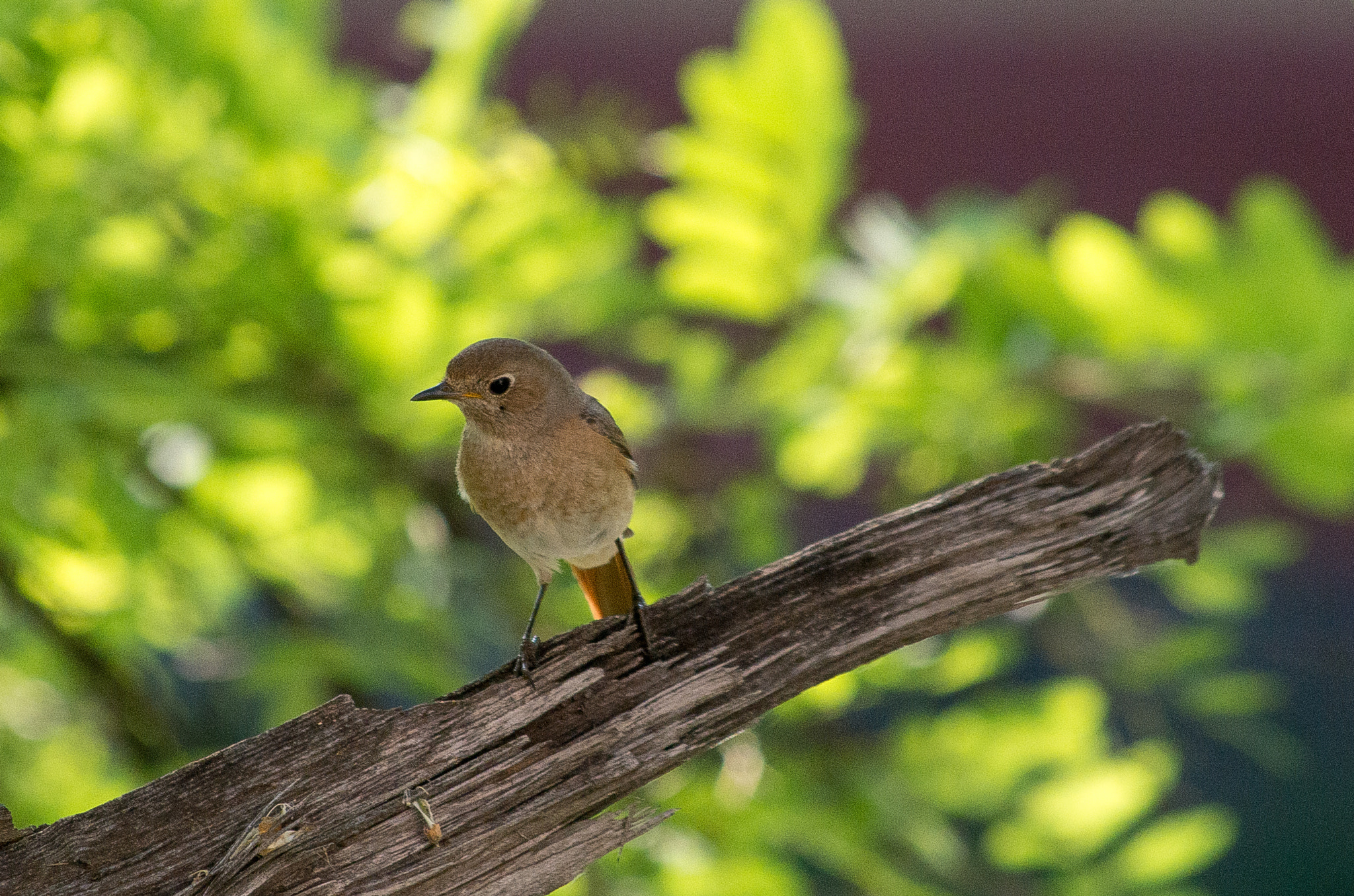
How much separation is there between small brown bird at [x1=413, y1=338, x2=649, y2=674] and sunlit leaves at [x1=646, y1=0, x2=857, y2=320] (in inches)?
19.1

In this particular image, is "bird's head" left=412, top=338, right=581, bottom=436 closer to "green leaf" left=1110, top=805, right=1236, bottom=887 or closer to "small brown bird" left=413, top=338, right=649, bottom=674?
"small brown bird" left=413, top=338, right=649, bottom=674

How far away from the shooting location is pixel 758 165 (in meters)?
1.37

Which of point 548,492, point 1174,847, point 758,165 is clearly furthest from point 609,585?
point 1174,847

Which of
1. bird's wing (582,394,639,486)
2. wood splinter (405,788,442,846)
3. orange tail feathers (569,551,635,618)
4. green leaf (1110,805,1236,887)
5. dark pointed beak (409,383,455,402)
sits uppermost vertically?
dark pointed beak (409,383,455,402)

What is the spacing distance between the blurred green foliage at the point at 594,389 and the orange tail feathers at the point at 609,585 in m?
0.21

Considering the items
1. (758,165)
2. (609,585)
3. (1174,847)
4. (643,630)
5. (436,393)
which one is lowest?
(1174,847)

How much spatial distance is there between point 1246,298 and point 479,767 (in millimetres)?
940

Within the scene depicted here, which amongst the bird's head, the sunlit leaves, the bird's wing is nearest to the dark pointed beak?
the bird's head

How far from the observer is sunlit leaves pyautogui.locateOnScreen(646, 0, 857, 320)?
1.33 m

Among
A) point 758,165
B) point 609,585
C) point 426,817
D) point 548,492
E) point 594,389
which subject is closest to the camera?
point 426,817

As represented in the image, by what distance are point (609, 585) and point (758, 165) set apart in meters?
0.57

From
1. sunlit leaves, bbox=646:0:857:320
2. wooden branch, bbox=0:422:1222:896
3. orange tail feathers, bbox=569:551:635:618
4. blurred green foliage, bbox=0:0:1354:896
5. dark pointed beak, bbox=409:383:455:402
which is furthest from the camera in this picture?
sunlit leaves, bbox=646:0:857:320

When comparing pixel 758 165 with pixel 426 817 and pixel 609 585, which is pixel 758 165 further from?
pixel 426 817

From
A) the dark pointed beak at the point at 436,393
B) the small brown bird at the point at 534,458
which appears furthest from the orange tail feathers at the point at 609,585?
the dark pointed beak at the point at 436,393
